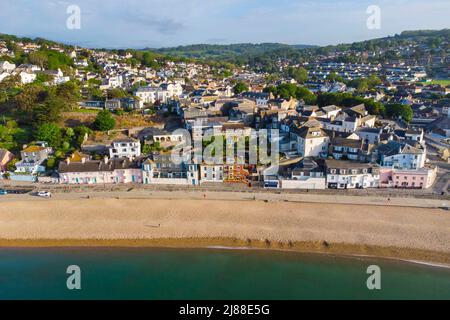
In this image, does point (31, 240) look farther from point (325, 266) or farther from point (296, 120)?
point (296, 120)

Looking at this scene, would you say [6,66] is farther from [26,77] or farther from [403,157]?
[403,157]

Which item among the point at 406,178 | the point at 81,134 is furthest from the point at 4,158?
the point at 406,178

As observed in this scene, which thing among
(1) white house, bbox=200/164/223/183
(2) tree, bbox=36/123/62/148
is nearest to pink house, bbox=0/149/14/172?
(2) tree, bbox=36/123/62/148

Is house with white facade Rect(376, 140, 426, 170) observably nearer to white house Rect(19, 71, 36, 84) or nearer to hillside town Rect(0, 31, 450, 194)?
hillside town Rect(0, 31, 450, 194)

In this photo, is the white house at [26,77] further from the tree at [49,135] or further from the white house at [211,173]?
the white house at [211,173]

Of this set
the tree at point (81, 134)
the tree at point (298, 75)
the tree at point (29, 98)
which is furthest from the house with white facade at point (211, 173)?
the tree at point (298, 75)
